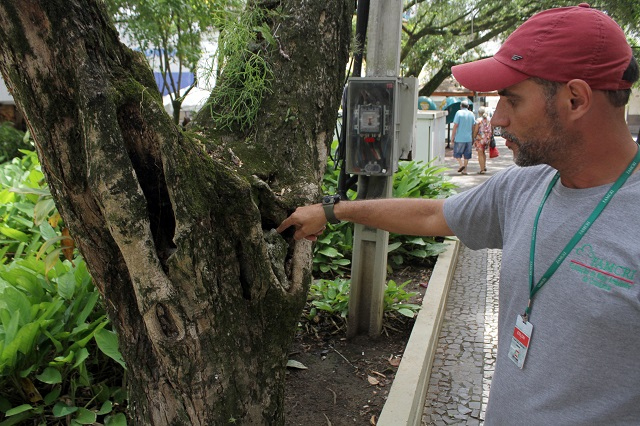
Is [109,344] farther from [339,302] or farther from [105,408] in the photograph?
[339,302]

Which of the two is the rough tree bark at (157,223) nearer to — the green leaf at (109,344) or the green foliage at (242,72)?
the green foliage at (242,72)

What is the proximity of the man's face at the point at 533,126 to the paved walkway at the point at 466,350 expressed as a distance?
8.03 ft

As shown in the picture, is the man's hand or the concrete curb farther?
the concrete curb

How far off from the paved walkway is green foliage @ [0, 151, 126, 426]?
6.37 ft

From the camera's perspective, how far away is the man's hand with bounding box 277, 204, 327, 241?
2453mm

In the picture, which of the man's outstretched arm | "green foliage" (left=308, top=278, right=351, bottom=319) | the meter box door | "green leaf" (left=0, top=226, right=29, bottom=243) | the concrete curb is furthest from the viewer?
"green leaf" (left=0, top=226, right=29, bottom=243)

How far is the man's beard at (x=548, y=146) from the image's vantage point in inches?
62.6

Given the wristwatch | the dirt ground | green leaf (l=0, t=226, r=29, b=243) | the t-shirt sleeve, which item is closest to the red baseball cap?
the t-shirt sleeve

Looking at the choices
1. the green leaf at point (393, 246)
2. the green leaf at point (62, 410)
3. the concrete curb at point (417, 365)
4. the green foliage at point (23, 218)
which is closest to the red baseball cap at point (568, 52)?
the concrete curb at point (417, 365)

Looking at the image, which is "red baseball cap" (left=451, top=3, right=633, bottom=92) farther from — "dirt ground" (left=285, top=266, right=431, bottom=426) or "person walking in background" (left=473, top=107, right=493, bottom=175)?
"person walking in background" (left=473, top=107, right=493, bottom=175)

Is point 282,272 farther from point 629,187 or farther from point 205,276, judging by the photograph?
point 629,187

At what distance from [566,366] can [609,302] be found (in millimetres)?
220

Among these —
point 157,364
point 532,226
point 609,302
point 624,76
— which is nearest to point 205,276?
point 157,364

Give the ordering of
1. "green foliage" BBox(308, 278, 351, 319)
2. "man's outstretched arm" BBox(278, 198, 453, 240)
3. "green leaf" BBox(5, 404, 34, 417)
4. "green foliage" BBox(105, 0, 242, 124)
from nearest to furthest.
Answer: "man's outstretched arm" BBox(278, 198, 453, 240) → "green leaf" BBox(5, 404, 34, 417) → "green foliage" BBox(308, 278, 351, 319) → "green foliage" BBox(105, 0, 242, 124)
